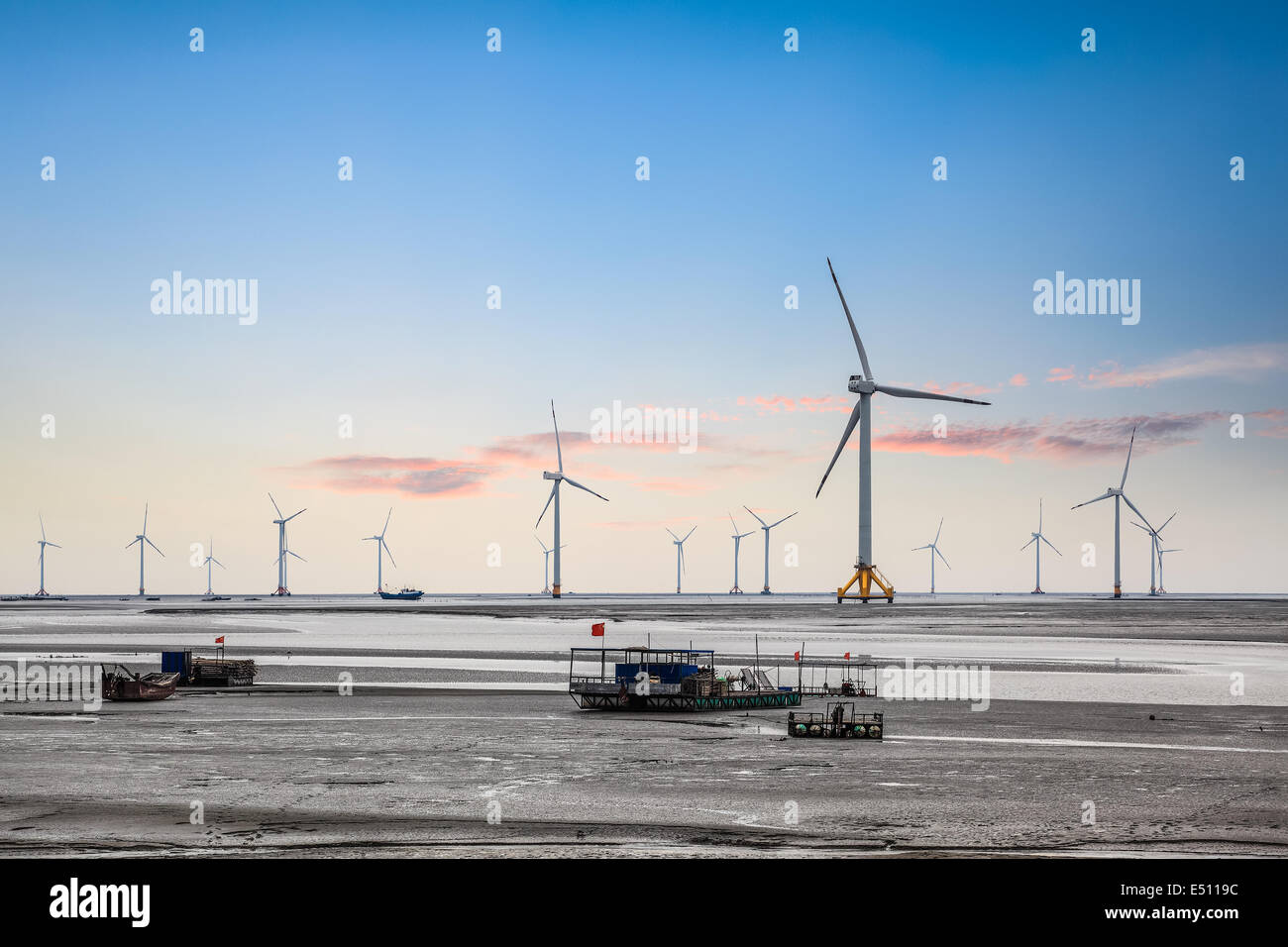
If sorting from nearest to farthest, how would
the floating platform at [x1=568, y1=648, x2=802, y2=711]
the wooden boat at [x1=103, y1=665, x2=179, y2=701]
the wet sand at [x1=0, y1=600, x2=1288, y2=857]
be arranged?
the wet sand at [x1=0, y1=600, x2=1288, y2=857] → the floating platform at [x1=568, y1=648, x2=802, y2=711] → the wooden boat at [x1=103, y1=665, x2=179, y2=701]

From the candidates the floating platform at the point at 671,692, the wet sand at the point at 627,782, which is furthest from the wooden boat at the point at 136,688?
the floating platform at the point at 671,692

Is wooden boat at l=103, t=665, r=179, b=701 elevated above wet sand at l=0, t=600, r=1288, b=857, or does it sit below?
below

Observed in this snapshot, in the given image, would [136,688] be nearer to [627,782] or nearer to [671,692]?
[671,692]

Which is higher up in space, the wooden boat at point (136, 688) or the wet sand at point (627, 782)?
the wet sand at point (627, 782)

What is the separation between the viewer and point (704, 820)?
31141 millimetres

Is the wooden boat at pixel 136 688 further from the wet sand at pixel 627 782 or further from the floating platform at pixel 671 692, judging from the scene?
the floating platform at pixel 671 692

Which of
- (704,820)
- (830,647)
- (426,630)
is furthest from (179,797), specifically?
(426,630)

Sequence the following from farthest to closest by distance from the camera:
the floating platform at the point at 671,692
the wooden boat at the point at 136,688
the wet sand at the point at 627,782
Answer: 1. the wooden boat at the point at 136,688
2. the floating platform at the point at 671,692
3. the wet sand at the point at 627,782

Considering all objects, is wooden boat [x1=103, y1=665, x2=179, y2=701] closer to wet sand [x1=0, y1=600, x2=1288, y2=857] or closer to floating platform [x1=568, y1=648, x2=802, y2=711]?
wet sand [x1=0, y1=600, x2=1288, y2=857]

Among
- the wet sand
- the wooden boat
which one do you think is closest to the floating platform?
the wet sand

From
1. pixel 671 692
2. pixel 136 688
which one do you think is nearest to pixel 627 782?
pixel 671 692

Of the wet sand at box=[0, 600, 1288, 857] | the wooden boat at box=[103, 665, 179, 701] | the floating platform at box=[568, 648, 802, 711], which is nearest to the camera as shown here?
the wet sand at box=[0, 600, 1288, 857]
